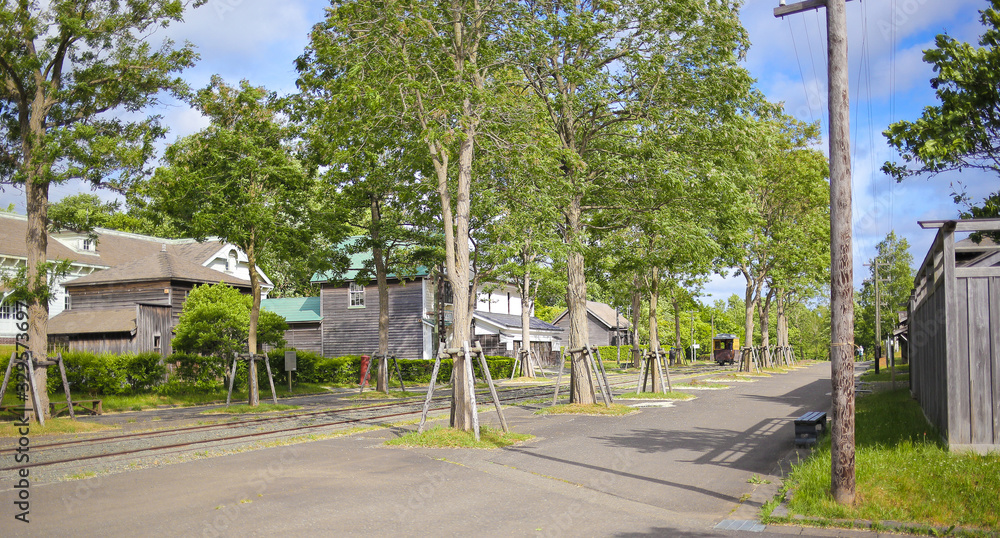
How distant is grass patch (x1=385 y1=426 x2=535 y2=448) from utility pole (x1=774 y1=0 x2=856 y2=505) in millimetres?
6527

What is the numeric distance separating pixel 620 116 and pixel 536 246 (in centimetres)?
540

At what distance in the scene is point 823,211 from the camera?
1903 inches

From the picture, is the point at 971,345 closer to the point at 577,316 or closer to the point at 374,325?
the point at 577,316

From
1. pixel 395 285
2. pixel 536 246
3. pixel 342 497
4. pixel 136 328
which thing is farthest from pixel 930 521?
pixel 395 285

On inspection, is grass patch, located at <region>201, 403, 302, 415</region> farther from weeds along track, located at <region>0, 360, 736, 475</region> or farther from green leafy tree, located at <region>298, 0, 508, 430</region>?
green leafy tree, located at <region>298, 0, 508, 430</region>

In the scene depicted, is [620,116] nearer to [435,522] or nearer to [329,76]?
[329,76]

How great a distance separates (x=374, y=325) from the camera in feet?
159

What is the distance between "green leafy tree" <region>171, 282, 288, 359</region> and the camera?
3083 centimetres

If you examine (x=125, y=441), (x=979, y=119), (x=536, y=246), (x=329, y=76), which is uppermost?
(x=329, y=76)

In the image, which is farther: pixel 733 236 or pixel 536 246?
pixel 733 236

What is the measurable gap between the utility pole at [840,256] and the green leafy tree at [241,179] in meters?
17.2

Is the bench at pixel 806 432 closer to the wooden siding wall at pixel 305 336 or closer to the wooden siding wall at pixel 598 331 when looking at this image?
the wooden siding wall at pixel 305 336

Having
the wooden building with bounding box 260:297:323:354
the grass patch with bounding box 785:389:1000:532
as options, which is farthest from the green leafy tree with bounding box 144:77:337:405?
the wooden building with bounding box 260:297:323:354

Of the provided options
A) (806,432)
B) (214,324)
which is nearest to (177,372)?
(214,324)
